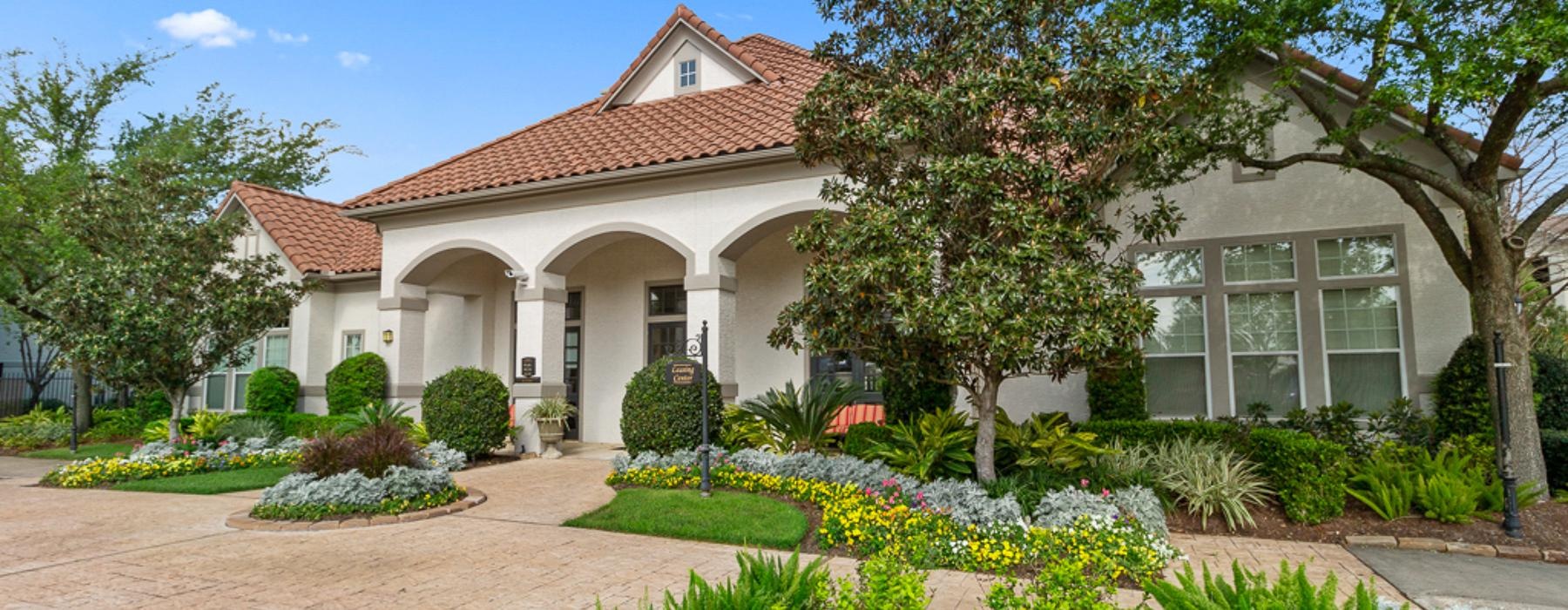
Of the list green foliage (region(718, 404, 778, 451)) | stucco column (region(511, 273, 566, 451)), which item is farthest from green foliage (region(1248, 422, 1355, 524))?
stucco column (region(511, 273, 566, 451))

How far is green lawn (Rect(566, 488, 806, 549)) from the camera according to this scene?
267 inches

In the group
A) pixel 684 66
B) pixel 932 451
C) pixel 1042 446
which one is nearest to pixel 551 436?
pixel 932 451

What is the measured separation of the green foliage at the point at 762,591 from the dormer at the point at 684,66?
11.4 metres

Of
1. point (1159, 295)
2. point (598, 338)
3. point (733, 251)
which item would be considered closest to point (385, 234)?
point (598, 338)

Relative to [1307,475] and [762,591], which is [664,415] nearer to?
[762,591]

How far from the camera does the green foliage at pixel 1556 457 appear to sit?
8.26 meters

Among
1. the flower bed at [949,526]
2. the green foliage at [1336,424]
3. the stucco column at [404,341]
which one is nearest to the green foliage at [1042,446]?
the flower bed at [949,526]

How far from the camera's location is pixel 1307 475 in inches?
300

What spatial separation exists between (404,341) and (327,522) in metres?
6.78

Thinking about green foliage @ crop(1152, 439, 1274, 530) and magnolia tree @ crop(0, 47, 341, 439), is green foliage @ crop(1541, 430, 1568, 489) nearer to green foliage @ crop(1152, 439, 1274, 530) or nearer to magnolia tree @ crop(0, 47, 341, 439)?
green foliage @ crop(1152, 439, 1274, 530)

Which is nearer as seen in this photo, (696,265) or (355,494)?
(355,494)

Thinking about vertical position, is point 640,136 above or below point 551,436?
above

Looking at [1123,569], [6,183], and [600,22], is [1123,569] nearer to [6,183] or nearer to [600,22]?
[600,22]

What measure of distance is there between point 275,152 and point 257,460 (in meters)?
17.6
